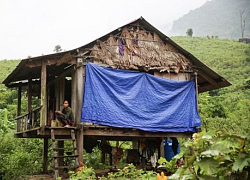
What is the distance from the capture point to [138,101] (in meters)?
10.6

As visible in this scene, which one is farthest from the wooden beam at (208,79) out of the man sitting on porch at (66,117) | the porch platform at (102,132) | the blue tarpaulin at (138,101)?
the man sitting on porch at (66,117)

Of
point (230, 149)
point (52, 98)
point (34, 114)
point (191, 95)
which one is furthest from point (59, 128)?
point (230, 149)

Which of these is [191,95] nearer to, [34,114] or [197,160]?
[34,114]

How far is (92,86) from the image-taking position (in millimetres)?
9789

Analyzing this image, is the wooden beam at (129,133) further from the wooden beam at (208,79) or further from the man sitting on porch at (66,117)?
the wooden beam at (208,79)

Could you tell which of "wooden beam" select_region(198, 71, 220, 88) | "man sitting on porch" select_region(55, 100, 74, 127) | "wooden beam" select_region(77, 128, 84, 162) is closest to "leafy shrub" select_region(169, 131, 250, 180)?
"wooden beam" select_region(77, 128, 84, 162)

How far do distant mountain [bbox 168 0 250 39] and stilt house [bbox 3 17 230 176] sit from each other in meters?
82.6

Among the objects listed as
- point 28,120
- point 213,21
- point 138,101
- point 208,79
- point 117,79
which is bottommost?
point 28,120

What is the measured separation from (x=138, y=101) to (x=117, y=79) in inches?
40.4

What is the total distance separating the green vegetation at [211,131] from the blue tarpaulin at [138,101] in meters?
2.17

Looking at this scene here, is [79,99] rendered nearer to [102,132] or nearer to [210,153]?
[102,132]

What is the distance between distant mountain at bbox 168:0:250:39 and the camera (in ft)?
329

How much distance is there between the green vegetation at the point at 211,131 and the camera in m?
2.29

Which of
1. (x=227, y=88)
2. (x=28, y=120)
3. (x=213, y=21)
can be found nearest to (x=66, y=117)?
(x=28, y=120)
